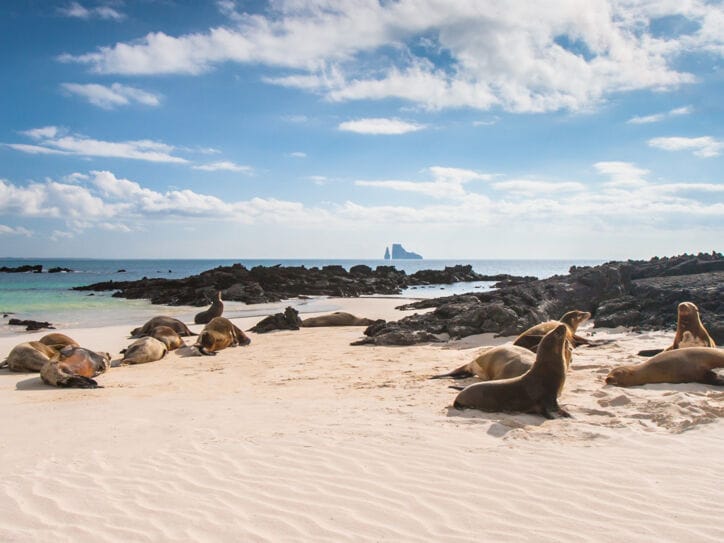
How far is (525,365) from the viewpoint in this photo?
736cm

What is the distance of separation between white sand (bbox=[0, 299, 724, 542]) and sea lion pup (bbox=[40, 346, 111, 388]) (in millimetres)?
248

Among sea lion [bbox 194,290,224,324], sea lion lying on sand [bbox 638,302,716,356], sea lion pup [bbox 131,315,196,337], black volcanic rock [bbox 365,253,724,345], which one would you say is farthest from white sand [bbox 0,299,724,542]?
sea lion [bbox 194,290,224,324]

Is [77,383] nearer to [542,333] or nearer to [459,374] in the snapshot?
[459,374]

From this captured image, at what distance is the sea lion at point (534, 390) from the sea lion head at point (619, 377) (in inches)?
56.4

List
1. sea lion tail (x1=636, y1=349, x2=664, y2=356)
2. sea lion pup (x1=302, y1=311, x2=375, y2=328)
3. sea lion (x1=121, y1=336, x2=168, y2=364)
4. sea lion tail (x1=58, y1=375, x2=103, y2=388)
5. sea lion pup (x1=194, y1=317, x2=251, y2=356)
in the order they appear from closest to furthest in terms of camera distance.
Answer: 1. sea lion tail (x1=58, y1=375, x2=103, y2=388)
2. sea lion tail (x1=636, y1=349, x2=664, y2=356)
3. sea lion (x1=121, y1=336, x2=168, y2=364)
4. sea lion pup (x1=194, y1=317, x2=251, y2=356)
5. sea lion pup (x1=302, y1=311, x2=375, y2=328)

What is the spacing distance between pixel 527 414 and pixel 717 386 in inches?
118

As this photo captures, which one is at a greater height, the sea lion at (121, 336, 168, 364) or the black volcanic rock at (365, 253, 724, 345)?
the black volcanic rock at (365, 253, 724, 345)

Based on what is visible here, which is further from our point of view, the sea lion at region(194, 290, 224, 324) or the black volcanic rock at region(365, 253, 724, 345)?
the sea lion at region(194, 290, 224, 324)

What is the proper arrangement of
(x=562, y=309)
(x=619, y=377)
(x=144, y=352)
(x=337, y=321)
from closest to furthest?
(x=619, y=377) → (x=144, y=352) → (x=562, y=309) → (x=337, y=321)

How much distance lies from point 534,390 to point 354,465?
2.71 m

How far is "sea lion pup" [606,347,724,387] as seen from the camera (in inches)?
288

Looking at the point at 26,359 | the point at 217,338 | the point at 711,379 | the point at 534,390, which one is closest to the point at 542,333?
the point at 711,379

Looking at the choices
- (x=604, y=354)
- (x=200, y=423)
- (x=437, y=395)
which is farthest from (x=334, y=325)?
(x=200, y=423)

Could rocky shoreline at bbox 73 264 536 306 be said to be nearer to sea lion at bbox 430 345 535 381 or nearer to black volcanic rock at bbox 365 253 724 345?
black volcanic rock at bbox 365 253 724 345
